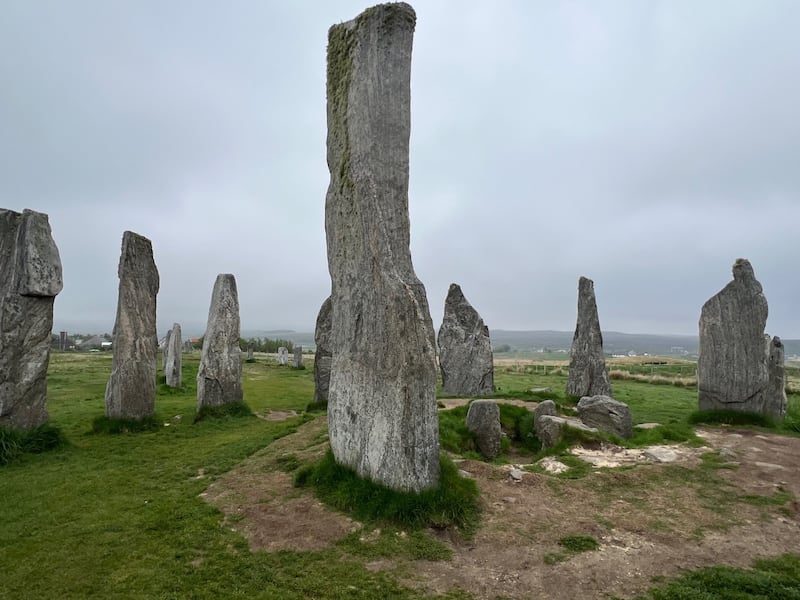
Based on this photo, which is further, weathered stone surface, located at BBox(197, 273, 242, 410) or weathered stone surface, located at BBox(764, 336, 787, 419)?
weathered stone surface, located at BBox(197, 273, 242, 410)

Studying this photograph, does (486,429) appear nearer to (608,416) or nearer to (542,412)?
(542,412)

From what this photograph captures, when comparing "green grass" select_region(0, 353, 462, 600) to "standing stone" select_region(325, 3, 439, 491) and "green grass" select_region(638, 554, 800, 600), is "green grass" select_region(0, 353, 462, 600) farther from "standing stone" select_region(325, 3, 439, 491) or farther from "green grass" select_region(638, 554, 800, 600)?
"green grass" select_region(638, 554, 800, 600)

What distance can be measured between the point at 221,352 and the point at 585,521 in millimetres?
10538

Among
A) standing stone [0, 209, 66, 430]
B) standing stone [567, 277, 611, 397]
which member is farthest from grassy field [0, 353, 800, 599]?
standing stone [567, 277, 611, 397]

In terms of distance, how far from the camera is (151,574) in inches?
184

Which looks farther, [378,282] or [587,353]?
[587,353]

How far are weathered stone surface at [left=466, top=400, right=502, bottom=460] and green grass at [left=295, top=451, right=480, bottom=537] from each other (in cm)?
278

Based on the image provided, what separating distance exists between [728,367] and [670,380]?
1338 cm

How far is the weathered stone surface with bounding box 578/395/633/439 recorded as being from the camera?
10.1 m

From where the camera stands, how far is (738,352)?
12.5 metres

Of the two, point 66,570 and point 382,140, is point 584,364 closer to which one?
point 382,140

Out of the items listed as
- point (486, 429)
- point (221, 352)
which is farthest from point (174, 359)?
point (486, 429)

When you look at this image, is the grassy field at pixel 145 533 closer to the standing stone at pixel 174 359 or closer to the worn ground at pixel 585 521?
the worn ground at pixel 585 521

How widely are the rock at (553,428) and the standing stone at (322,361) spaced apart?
6.65 metres
